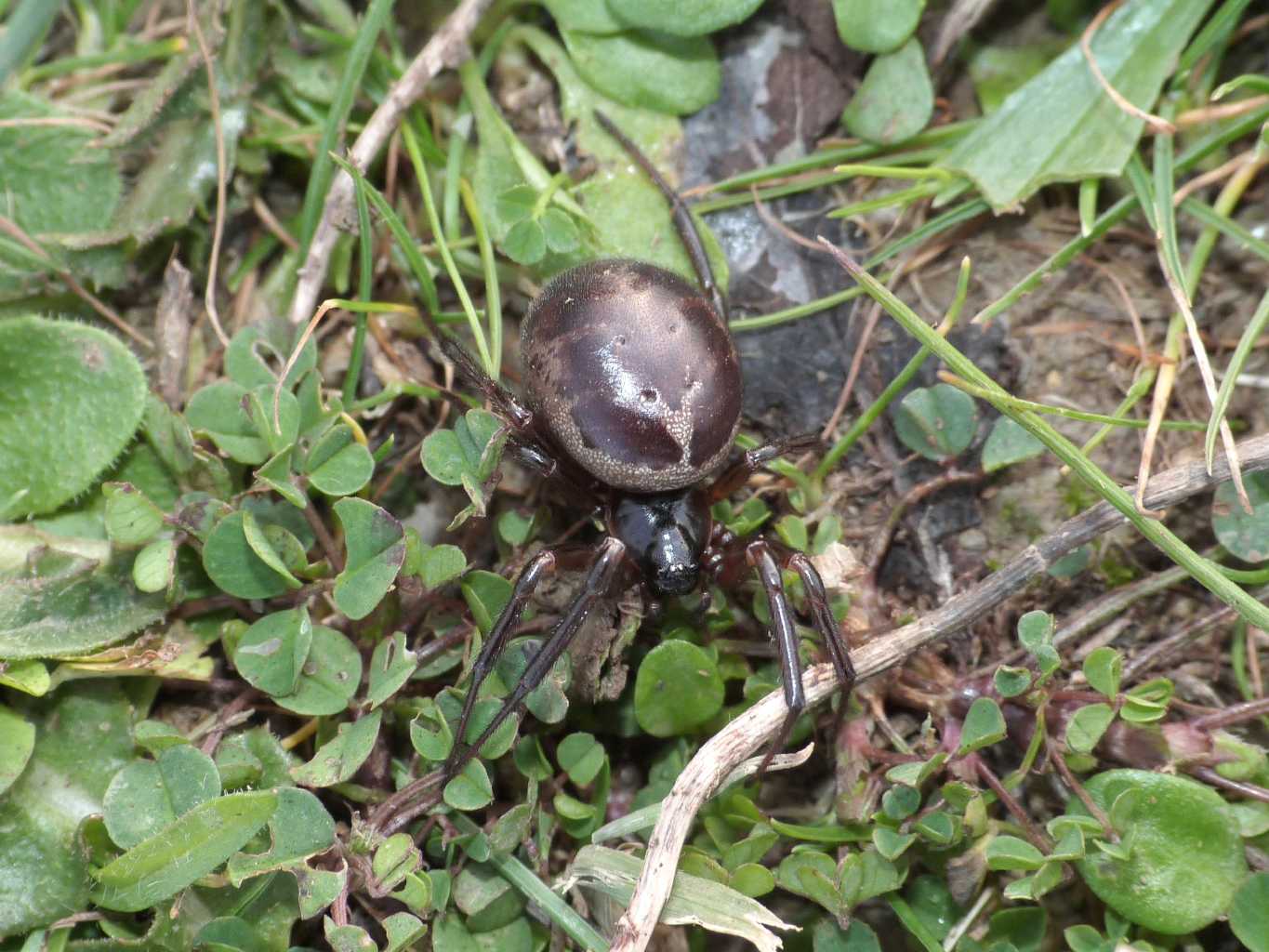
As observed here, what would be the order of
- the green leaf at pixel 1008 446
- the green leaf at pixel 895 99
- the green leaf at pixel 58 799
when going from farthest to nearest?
the green leaf at pixel 895 99 < the green leaf at pixel 1008 446 < the green leaf at pixel 58 799

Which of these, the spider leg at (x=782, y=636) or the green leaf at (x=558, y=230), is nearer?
the spider leg at (x=782, y=636)

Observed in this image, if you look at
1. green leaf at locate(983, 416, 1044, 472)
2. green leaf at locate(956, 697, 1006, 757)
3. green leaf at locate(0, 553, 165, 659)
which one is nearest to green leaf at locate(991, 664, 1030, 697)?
green leaf at locate(956, 697, 1006, 757)

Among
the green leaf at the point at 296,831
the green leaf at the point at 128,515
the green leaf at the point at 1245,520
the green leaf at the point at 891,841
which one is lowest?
the green leaf at the point at 891,841

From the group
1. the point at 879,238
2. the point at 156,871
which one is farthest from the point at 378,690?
the point at 879,238

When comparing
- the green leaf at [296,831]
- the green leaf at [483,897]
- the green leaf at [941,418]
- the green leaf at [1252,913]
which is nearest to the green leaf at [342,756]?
the green leaf at [296,831]

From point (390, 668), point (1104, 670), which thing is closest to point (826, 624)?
point (1104, 670)

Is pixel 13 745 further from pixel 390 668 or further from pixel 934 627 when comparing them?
pixel 934 627

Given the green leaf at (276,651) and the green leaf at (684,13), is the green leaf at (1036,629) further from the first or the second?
the green leaf at (684,13)
